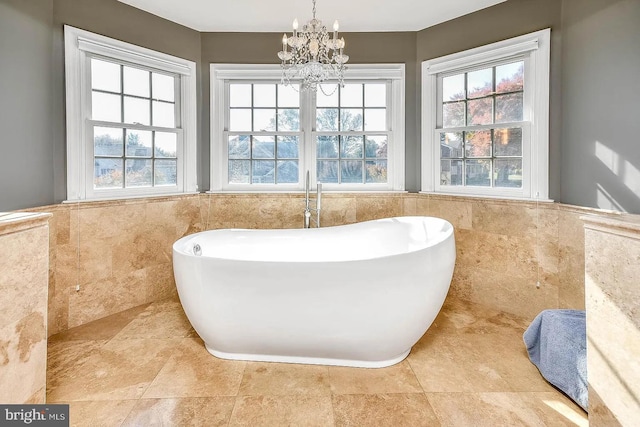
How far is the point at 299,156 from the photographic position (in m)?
3.22

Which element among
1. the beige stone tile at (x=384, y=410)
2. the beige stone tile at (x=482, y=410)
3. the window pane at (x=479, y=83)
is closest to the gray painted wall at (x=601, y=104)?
the window pane at (x=479, y=83)

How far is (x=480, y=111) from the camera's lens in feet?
9.27

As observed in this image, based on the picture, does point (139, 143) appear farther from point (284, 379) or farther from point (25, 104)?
point (284, 379)

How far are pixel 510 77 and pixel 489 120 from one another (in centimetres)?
35

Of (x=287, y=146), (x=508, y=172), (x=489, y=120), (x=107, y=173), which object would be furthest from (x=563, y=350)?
(x=107, y=173)

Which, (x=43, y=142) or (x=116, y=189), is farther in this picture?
(x=116, y=189)

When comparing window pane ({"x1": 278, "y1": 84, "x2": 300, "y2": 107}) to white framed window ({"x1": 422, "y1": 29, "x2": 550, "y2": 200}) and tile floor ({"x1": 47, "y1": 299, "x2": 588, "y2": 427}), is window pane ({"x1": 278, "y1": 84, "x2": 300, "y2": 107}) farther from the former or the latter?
tile floor ({"x1": 47, "y1": 299, "x2": 588, "y2": 427})

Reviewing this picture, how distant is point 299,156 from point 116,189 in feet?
5.21

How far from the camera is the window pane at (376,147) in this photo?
322 cm

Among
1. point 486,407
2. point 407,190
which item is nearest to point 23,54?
point 407,190

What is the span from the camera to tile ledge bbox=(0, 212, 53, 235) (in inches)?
45.7

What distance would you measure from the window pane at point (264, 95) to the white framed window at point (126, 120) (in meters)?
0.56

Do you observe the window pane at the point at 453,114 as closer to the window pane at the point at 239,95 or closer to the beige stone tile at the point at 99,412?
the window pane at the point at 239,95

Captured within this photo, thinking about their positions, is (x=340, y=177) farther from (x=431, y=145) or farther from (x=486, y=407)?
(x=486, y=407)
